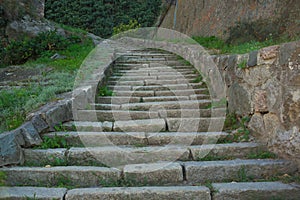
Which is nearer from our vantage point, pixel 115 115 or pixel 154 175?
pixel 154 175

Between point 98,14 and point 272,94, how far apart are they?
12898mm

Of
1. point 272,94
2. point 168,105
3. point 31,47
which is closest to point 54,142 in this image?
point 168,105

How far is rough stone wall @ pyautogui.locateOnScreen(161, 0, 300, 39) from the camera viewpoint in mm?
3606

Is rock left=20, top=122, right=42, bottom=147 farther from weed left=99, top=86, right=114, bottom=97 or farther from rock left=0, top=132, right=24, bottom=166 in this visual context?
weed left=99, top=86, right=114, bottom=97

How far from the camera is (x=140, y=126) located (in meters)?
3.19

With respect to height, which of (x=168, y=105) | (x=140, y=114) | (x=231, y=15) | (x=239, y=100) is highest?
(x=231, y=15)

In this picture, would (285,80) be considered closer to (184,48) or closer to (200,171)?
(200,171)

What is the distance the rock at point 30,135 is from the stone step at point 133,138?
0.57 feet

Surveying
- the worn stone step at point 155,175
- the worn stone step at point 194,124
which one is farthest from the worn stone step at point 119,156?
the worn stone step at point 194,124

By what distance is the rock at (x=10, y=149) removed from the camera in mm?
2340

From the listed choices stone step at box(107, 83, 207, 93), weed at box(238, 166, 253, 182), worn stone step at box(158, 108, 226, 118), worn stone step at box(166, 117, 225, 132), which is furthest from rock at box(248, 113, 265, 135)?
stone step at box(107, 83, 207, 93)

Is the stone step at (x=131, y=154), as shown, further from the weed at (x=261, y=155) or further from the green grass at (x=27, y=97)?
the green grass at (x=27, y=97)

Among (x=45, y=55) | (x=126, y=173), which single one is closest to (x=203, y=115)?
(x=126, y=173)

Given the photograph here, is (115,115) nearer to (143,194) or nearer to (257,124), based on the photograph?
(143,194)
